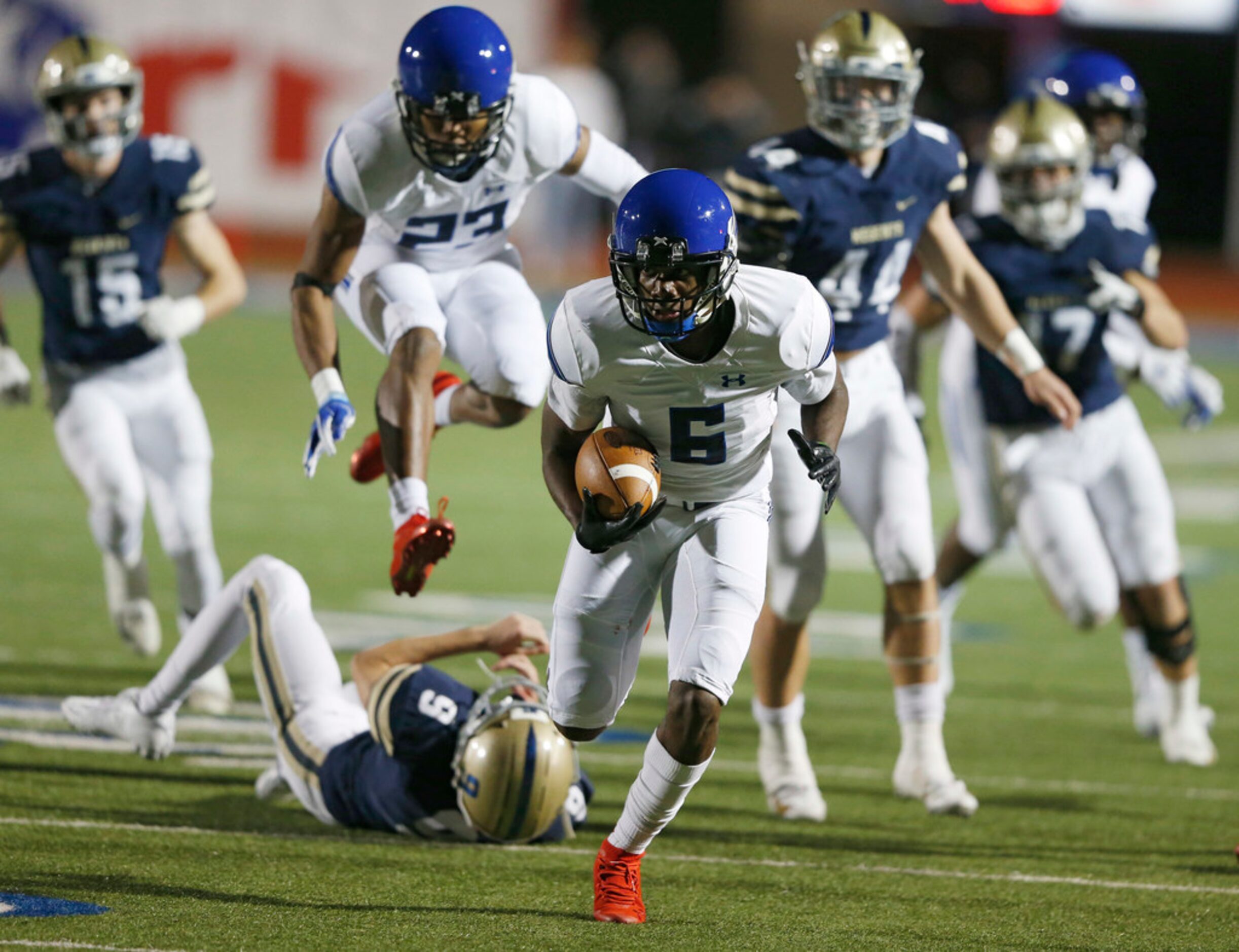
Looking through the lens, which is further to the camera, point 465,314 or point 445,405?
point 445,405

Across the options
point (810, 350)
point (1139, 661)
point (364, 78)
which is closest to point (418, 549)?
point (810, 350)

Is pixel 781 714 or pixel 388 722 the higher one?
pixel 388 722

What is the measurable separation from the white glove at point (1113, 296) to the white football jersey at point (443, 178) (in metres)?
1.99

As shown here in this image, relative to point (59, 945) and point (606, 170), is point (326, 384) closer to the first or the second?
point (606, 170)

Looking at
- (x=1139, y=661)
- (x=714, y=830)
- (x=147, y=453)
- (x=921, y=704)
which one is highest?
(x=147, y=453)

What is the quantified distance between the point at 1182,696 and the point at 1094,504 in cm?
72

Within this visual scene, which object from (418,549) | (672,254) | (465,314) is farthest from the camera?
(465,314)

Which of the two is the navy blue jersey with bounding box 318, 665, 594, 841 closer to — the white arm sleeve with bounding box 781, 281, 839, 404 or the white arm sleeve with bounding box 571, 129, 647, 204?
the white arm sleeve with bounding box 781, 281, 839, 404

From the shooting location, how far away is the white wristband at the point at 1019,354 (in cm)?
550

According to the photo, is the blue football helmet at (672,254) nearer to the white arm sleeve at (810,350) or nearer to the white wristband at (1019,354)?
the white arm sleeve at (810,350)

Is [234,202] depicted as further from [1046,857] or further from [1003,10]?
[1046,857]

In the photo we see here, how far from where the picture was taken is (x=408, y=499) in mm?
4836

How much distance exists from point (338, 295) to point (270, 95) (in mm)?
13708

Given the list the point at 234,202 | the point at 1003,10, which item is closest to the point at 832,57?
the point at 1003,10
